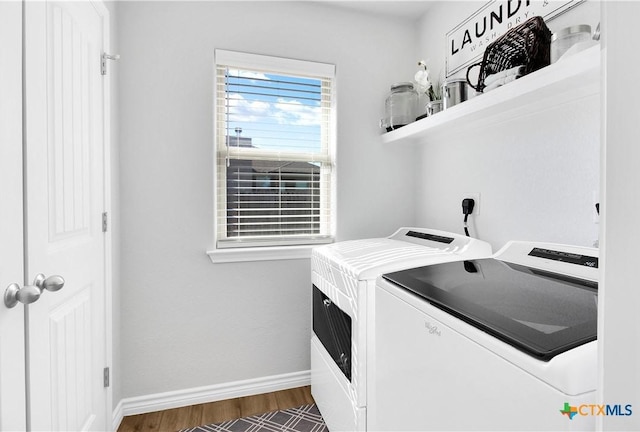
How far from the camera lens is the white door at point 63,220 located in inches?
39.6

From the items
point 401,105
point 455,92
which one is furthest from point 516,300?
point 401,105

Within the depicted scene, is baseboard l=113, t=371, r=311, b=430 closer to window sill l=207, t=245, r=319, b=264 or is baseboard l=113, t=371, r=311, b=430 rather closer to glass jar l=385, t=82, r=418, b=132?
window sill l=207, t=245, r=319, b=264

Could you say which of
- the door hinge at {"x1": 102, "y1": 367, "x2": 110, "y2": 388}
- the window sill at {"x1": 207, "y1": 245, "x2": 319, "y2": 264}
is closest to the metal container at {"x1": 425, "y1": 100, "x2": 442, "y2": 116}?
the window sill at {"x1": 207, "y1": 245, "x2": 319, "y2": 264}

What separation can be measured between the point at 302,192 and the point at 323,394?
1.22 metres

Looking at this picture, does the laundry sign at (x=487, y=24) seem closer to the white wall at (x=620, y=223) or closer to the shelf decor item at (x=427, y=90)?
the shelf decor item at (x=427, y=90)

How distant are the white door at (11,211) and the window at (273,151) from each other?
1.12m

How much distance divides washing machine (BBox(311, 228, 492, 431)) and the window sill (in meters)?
0.23

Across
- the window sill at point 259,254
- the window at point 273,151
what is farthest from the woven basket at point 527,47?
the window sill at point 259,254

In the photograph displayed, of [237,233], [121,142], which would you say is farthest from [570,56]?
[121,142]

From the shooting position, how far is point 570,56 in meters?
1.11

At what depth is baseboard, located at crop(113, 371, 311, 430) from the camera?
1.90m

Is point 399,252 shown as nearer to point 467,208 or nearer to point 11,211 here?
point 467,208

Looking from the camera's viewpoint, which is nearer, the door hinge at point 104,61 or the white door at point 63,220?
the white door at point 63,220

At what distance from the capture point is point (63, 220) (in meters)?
1.22
